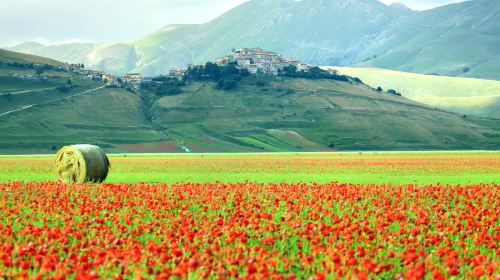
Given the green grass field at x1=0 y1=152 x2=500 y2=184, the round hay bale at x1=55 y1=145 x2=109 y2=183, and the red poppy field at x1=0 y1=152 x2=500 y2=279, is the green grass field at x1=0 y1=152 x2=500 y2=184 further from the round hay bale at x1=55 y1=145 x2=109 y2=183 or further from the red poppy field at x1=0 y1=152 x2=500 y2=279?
the red poppy field at x1=0 y1=152 x2=500 y2=279

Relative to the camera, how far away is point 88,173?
45500mm

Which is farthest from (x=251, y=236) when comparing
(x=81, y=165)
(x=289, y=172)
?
(x=289, y=172)

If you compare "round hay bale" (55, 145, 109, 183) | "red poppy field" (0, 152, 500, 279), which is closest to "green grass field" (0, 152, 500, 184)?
"round hay bale" (55, 145, 109, 183)

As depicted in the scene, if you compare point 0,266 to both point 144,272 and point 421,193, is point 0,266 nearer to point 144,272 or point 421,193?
point 144,272

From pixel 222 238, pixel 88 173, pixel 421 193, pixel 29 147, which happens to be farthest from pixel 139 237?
pixel 29 147

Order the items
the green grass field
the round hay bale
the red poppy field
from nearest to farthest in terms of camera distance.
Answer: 1. the red poppy field
2. the round hay bale
3. the green grass field

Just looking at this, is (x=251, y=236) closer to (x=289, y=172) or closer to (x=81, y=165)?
(x=81, y=165)

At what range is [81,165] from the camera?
45.6m

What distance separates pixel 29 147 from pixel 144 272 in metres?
167

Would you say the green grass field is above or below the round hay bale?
below

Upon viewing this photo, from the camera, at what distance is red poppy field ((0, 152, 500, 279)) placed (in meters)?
15.2

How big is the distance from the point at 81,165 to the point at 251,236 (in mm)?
27272

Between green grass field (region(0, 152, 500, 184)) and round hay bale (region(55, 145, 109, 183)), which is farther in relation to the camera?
green grass field (region(0, 152, 500, 184))

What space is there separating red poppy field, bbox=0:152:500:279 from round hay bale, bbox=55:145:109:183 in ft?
35.1
